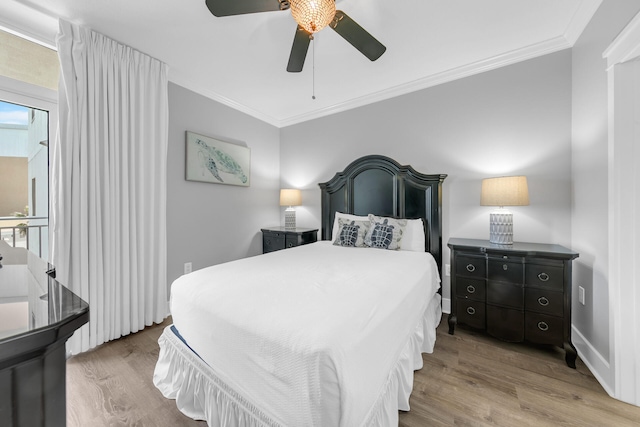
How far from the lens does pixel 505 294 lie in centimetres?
215

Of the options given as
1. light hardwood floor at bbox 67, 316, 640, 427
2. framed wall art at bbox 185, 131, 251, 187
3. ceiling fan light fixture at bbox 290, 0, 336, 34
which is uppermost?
ceiling fan light fixture at bbox 290, 0, 336, 34

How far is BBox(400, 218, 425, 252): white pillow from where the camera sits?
2.79 meters

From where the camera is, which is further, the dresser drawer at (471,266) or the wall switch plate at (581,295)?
the dresser drawer at (471,266)

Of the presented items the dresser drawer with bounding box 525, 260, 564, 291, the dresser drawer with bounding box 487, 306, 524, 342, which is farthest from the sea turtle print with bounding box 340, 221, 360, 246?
the dresser drawer with bounding box 525, 260, 564, 291

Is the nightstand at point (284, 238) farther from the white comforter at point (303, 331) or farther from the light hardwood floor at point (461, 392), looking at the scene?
the light hardwood floor at point (461, 392)

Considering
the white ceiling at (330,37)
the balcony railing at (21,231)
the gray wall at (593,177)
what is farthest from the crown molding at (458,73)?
the balcony railing at (21,231)

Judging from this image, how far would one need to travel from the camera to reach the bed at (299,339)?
3.07 feet

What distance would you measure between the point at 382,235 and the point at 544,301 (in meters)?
1.41

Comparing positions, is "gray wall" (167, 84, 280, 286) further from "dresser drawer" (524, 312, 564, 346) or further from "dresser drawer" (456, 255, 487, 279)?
"dresser drawer" (524, 312, 564, 346)

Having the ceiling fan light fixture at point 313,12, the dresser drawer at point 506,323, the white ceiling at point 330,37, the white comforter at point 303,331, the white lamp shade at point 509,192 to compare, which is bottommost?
the dresser drawer at point 506,323

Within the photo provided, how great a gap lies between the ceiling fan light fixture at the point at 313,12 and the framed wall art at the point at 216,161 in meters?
2.08

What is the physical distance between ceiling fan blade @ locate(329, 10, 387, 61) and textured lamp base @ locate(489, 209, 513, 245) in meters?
1.80

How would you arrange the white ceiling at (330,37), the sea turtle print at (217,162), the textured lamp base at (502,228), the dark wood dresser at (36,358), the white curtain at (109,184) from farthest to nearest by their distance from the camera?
1. the sea turtle print at (217,162)
2. the textured lamp base at (502,228)
3. the white curtain at (109,184)
4. the white ceiling at (330,37)
5. the dark wood dresser at (36,358)

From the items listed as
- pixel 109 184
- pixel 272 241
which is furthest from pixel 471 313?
pixel 109 184
